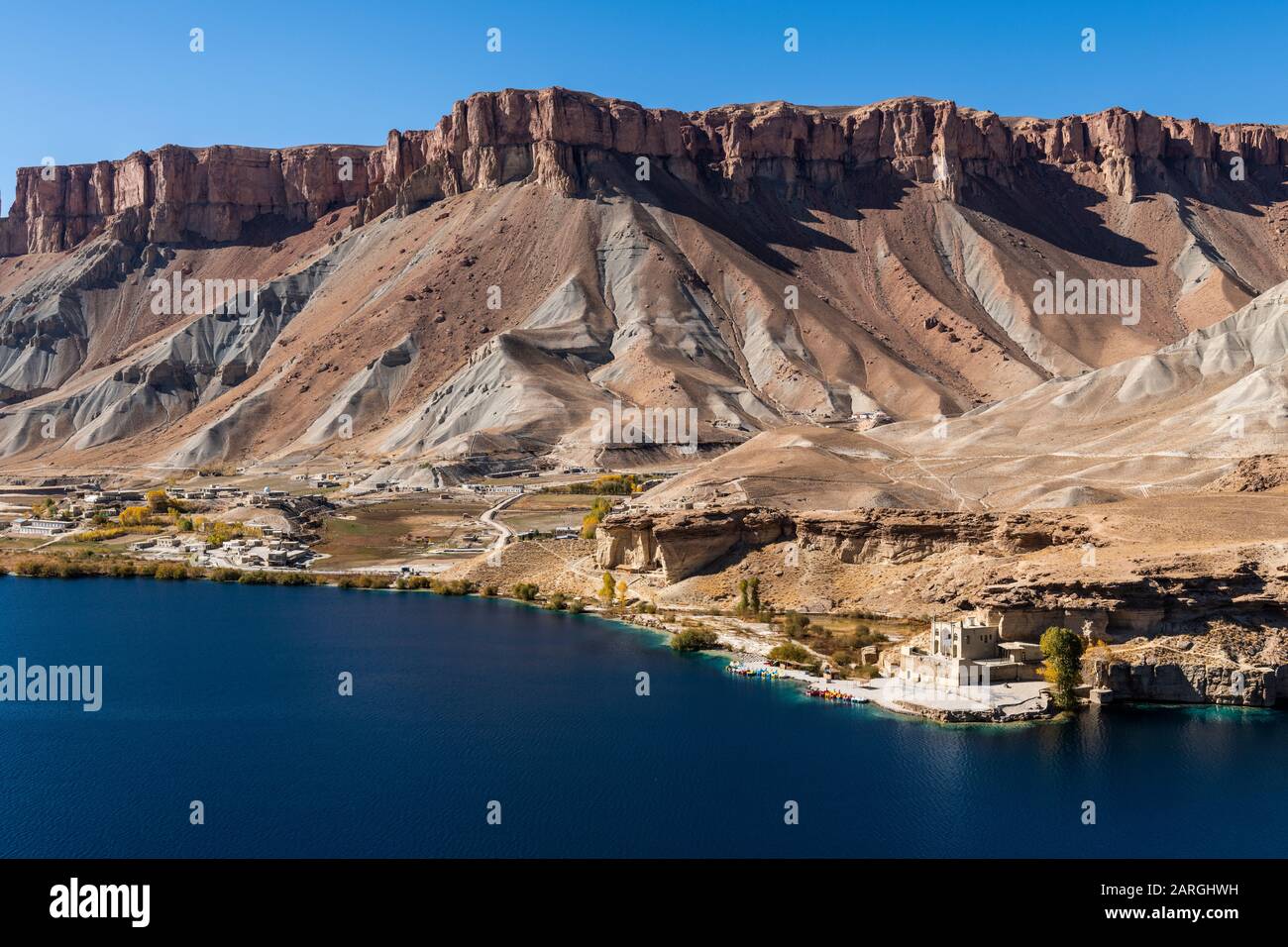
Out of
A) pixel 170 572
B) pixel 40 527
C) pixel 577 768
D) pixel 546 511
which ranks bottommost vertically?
pixel 577 768

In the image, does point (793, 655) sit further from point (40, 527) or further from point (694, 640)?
point (40, 527)

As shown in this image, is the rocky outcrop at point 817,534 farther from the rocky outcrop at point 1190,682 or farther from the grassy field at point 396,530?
the grassy field at point 396,530

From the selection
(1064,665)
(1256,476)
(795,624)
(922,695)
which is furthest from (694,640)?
(1256,476)

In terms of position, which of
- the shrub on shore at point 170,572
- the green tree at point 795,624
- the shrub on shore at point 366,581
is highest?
the shrub on shore at point 170,572

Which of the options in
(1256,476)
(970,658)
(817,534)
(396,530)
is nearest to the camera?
(970,658)

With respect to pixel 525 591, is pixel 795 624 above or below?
below

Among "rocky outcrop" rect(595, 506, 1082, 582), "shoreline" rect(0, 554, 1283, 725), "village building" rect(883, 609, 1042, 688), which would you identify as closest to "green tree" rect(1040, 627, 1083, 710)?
"shoreline" rect(0, 554, 1283, 725)

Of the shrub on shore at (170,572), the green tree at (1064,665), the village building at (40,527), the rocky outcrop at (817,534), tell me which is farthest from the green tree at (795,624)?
the village building at (40,527)
